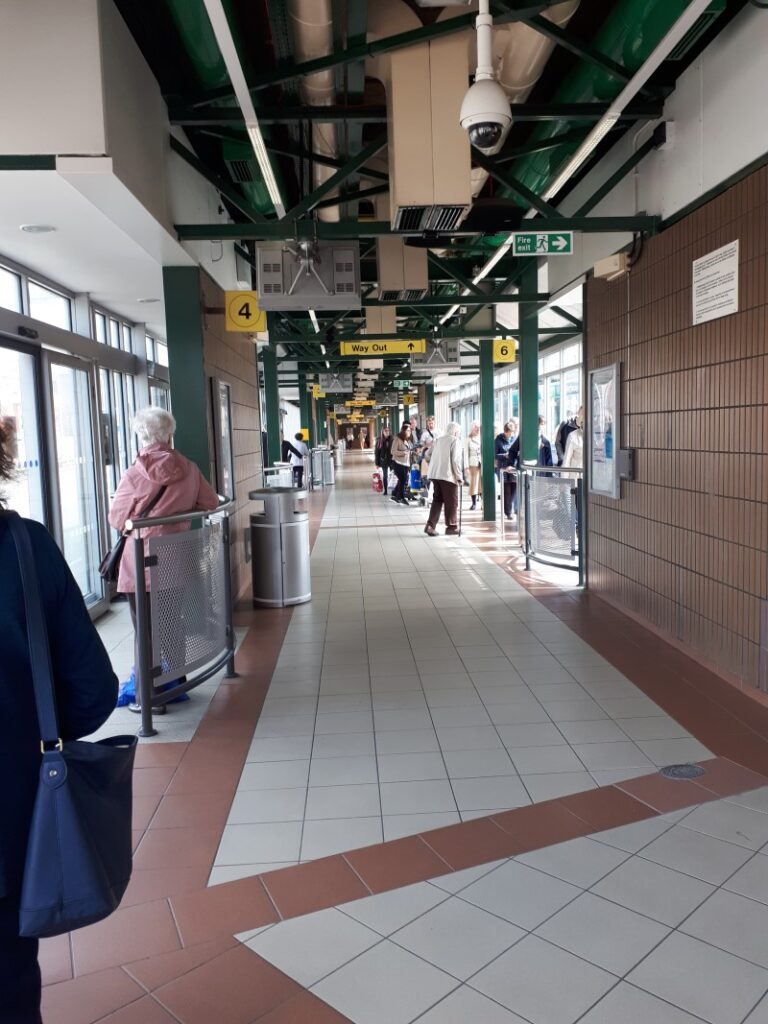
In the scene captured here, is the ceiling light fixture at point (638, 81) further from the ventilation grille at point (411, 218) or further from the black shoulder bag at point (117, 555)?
the black shoulder bag at point (117, 555)

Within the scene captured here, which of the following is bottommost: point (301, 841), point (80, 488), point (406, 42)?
point (301, 841)

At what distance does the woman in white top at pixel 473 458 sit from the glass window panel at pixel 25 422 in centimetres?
803

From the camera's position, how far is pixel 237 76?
3.75m

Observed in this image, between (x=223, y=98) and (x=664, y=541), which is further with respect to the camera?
(x=664, y=541)

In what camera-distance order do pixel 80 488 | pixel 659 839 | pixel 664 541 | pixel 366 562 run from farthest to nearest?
pixel 366 562 < pixel 80 488 < pixel 664 541 < pixel 659 839

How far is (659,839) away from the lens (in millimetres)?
2695

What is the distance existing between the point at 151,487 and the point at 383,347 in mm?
8637

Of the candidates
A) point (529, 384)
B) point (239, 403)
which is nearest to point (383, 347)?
point (529, 384)

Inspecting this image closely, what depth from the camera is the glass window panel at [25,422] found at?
5379 mm

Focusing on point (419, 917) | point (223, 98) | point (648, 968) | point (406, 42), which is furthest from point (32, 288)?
point (648, 968)

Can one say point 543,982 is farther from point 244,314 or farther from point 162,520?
point 244,314

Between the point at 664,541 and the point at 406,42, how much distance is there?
3546mm

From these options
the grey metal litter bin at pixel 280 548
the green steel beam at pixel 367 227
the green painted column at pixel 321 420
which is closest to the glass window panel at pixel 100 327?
the grey metal litter bin at pixel 280 548

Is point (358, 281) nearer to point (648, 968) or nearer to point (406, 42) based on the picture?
point (406, 42)
